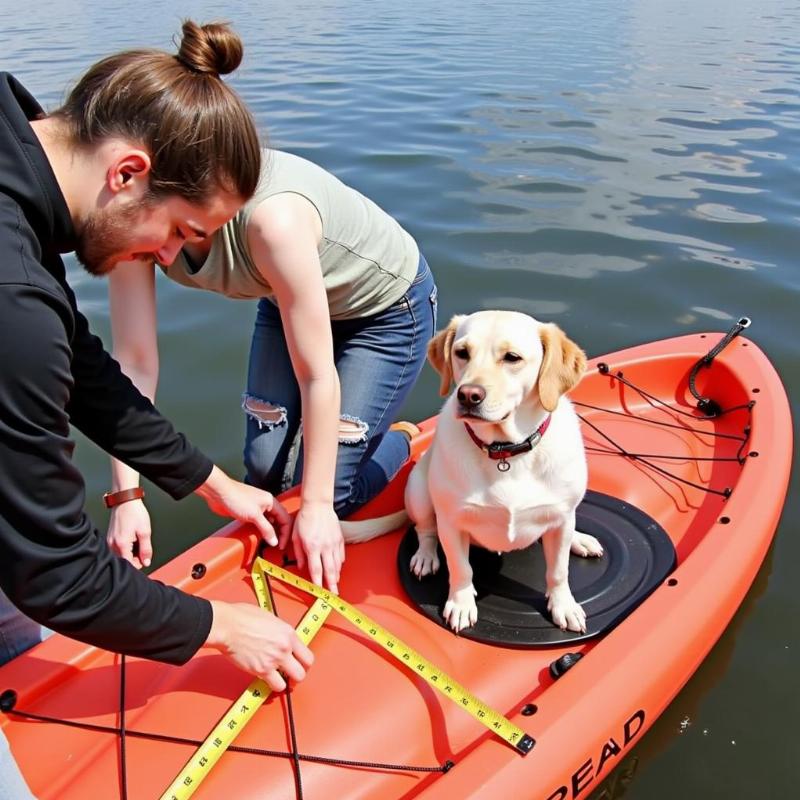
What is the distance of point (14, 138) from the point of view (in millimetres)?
1551

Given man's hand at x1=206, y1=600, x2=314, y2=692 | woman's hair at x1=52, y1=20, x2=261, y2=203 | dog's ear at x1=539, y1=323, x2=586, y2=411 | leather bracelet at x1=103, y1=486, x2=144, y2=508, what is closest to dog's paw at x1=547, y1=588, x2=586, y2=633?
dog's ear at x1=539, y1=323, x2=586, y2=411

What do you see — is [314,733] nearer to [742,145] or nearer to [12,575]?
[12,575]

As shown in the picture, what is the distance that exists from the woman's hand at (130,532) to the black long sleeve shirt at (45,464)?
906mm

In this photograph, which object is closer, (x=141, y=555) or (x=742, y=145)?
(x=141, y=555)

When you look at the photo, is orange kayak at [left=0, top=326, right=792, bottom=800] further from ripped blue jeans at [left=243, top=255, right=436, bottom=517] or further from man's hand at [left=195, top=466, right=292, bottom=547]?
ripped blue jeans at [left=243, top=255, right=436, bottom=517]

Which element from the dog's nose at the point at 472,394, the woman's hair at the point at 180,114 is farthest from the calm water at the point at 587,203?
the woman's hair at the point at 180,114

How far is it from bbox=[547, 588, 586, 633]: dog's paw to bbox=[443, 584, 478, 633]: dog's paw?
29 centimetres

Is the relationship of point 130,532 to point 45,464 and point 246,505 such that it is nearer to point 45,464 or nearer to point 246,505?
point 246,505

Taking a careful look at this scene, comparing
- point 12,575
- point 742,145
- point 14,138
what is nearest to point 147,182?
point 14,138

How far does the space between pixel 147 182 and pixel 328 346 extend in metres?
1.04

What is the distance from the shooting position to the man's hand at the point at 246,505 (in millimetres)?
2746

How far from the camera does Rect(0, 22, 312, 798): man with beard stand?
150cm

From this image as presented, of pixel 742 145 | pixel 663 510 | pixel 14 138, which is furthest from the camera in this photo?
pixel 742 145

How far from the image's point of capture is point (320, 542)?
2695 millimetres
